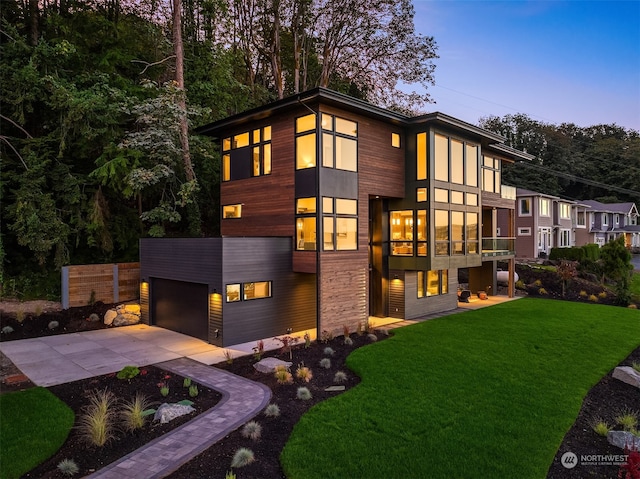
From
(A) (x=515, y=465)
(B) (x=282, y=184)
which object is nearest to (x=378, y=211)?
(B) (x=282, y=184)

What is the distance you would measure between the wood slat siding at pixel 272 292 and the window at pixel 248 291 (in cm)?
12

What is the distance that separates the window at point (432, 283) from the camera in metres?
15.6

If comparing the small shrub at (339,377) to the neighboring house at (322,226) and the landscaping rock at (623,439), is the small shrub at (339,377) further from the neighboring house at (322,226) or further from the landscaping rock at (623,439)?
the landscaping rock at (623,439)

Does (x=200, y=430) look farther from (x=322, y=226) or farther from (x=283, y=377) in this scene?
(x=322, y=226)

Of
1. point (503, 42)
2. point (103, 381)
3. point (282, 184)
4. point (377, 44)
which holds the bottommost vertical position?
Answer: point (103, 381)

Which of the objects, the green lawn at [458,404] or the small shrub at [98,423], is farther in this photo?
the small shrub at [98,423]

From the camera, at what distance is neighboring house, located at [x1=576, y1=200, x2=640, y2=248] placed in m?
44.8

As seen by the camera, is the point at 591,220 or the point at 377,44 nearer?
the point at 377,44

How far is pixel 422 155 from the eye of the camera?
46.2 ft

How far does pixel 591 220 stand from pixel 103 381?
174ft

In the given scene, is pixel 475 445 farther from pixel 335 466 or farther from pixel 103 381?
pixel 103 381

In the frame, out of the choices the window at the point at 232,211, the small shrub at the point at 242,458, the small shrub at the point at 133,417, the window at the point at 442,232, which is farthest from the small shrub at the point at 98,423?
the window at the point at 442,232

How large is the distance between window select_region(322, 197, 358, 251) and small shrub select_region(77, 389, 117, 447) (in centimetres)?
701

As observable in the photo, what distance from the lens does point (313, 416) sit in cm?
640
